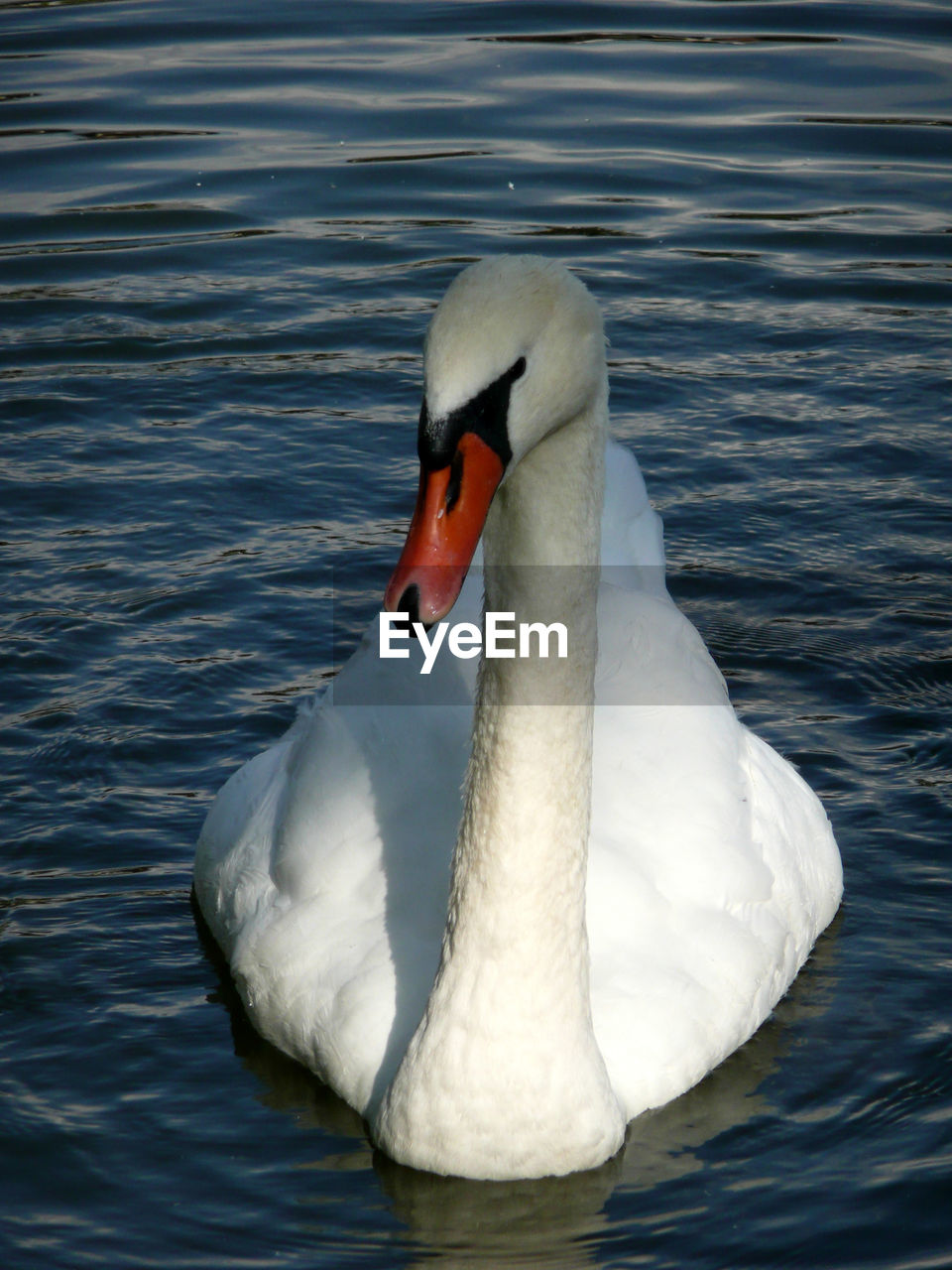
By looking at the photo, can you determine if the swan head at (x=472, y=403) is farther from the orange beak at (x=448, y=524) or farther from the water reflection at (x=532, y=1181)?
the water reflection at (x=532, y=1181)

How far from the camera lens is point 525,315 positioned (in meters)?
3.87

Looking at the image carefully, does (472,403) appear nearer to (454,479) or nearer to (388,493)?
(454,479)

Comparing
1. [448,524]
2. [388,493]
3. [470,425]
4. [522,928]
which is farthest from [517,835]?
[388,493]

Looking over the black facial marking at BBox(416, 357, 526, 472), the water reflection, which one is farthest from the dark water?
the black facial marking at BBox(416, 357, 526, 472)

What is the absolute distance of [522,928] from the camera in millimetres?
4715

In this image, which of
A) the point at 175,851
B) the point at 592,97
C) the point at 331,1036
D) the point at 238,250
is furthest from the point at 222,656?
the point at 592,97

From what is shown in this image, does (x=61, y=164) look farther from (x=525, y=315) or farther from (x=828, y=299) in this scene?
(x=525, y=315)

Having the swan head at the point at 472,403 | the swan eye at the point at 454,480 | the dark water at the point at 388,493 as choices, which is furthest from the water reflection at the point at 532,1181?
the swan eye at the point at 454,480

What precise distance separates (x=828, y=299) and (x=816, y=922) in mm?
6107

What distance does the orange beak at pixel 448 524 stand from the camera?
12.2 ft

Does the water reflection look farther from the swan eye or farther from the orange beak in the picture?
the swan eye

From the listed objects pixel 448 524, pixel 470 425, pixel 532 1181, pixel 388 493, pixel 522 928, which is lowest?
pixel 532 1181

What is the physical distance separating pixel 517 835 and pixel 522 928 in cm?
23

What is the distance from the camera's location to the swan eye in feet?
12.4
